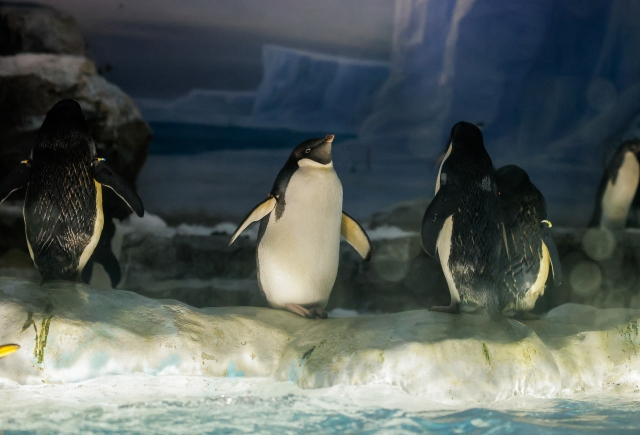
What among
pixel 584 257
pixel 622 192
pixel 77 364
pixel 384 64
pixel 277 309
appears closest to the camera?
pixel 77 364

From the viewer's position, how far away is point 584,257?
17.2ft

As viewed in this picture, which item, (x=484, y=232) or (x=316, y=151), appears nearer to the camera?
(x=484, y=232)

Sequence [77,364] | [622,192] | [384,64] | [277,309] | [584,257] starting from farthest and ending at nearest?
[384,64]
[622,192]
[584,257]
[277,309]
[77,364]

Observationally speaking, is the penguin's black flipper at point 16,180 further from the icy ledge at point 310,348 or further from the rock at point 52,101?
the rock at point 52,101

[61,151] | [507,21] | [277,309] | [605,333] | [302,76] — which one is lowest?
[277,309]

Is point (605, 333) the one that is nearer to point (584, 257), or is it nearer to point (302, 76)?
point (584, 257)

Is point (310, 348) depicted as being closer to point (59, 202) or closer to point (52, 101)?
point (59, 202)

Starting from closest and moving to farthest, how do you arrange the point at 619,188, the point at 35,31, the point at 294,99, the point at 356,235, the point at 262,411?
the point at 262,411 < the point at 356,235 < the point at 35,31 < the point at 619,188 < the point at 294,99

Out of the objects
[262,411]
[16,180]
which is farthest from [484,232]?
[16,180]

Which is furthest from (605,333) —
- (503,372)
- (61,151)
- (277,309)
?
(61,151)

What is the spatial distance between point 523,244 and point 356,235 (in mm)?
993

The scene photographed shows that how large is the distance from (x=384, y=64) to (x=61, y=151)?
12.1 ft

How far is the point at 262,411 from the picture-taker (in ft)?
8.74

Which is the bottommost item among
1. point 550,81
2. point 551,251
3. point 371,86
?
point 551,251
